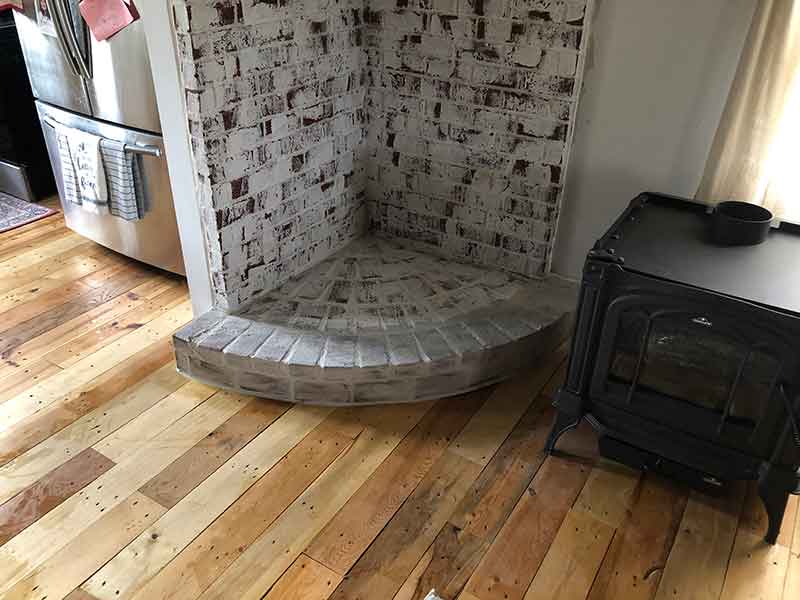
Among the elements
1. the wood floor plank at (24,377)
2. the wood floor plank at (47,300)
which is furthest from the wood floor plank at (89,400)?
the wood floor plank at (47,300)

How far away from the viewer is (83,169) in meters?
2.60

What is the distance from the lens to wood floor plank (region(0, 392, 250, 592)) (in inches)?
61.6

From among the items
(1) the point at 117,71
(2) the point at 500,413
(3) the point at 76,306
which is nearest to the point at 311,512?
(2) the point at 500,413

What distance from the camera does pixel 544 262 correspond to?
7.84 feet

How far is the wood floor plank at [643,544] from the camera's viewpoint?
1.54 meters

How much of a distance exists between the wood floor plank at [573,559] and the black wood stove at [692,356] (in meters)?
0.23

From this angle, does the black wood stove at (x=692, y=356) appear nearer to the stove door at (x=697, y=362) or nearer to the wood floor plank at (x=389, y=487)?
the stove door at (x=697, y=362)

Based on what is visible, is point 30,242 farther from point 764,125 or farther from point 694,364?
point 764,125

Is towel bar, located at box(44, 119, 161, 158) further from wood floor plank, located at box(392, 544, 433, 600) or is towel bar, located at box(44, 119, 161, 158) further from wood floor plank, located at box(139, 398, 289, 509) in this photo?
wood floor plank, located at box(392, 544, 433, 600)

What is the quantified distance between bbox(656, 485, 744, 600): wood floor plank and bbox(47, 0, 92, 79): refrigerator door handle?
2.41m

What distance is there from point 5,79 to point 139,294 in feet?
4.66

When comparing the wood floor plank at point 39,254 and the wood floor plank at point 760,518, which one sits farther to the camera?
the wood floor plank at point 39,254

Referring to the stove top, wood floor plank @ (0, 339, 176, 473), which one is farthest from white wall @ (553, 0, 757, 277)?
wood floor plank @ (0, 339, 176, 473)

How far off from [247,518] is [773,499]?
4.21ft
